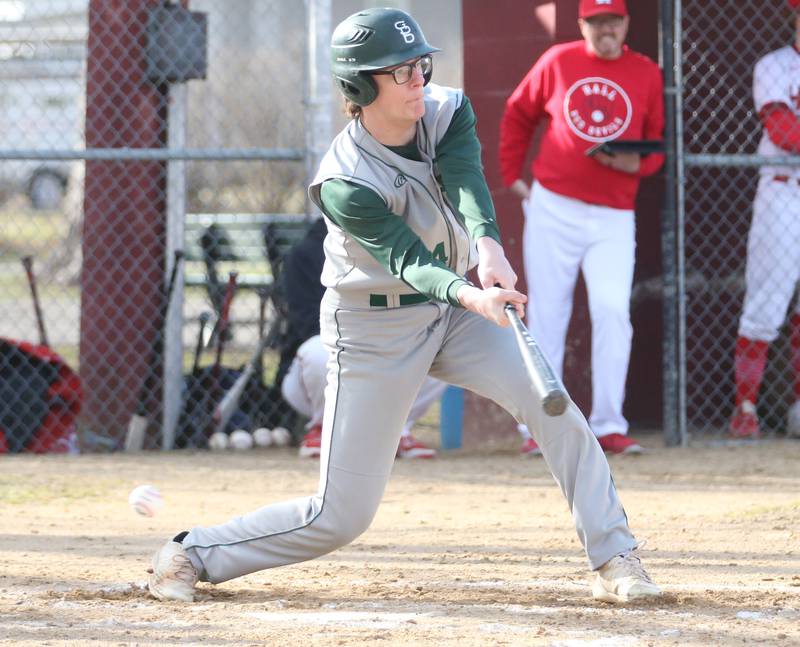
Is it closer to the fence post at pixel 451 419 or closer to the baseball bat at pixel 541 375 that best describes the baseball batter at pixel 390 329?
the baseball bat at pixel 541 375

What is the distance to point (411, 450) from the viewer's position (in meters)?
7.76

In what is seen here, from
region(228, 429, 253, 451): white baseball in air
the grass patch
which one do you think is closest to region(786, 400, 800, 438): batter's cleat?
region(228, 429, 253, 451): white baseball in air

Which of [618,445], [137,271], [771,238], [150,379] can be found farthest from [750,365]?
[137,271]

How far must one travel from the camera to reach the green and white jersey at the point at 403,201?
152 inches

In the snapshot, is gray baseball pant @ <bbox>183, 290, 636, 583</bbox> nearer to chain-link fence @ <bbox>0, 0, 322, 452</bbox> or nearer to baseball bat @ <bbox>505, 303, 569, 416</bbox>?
baseball bat @ <bbox>505, 303, 569, 416</bbox>

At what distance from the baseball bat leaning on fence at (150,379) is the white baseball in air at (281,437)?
0.72 metres

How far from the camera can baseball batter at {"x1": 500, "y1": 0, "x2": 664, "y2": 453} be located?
740 cm

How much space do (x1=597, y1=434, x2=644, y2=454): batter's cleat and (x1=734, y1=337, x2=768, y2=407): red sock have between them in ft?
3.00

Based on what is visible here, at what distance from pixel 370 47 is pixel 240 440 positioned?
14.8 feet

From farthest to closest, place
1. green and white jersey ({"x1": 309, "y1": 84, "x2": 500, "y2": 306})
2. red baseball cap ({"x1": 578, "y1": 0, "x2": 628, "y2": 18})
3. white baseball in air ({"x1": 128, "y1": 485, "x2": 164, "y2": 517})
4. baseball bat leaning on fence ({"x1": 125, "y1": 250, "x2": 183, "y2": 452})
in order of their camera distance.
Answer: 1. baseball bat leaning on fence ({"x1": 125, "y1": 250, "x2": 183, "y2": 452})
2. red baseball cap ({"x1": 578, "y1": 0, "x2": 628, "y2": 18})
3. white baseball in air ({"x1": 128, "y1": 485, "x2": 164, "y2": 517})
4. green and white jersey ({"x1": 309, "y1": 84, "x2": 500, "y2": 306})

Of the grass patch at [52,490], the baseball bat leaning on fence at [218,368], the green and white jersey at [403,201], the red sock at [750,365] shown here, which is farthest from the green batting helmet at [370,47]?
the red sock at [750,365]

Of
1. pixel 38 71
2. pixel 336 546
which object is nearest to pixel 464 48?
pixel 336 546

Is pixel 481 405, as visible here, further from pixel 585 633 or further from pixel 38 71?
pixel 38 71

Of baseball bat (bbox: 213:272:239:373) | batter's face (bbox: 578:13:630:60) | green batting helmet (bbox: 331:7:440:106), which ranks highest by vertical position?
batter's face (bbox: 578:13:630:60)
